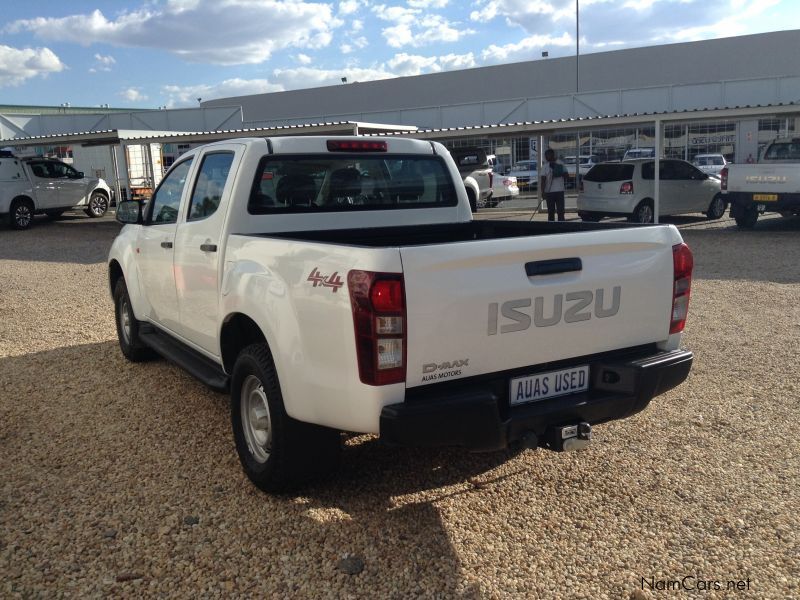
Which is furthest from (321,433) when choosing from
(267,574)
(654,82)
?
(654,82)

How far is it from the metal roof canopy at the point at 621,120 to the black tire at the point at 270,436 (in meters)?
14.7

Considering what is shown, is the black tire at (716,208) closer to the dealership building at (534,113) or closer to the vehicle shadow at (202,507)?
the dealership building at (534,113)

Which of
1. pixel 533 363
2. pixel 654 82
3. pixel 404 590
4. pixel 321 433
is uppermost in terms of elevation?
pixel 654 82

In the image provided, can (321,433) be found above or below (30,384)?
above

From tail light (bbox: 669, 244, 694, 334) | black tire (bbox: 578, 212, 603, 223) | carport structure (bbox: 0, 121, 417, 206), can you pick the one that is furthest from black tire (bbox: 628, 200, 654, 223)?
tail light (bbox: 669, 244, 694, 334)

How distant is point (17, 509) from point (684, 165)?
17.4 metres

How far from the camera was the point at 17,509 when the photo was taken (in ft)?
12.5

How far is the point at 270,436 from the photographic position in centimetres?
374

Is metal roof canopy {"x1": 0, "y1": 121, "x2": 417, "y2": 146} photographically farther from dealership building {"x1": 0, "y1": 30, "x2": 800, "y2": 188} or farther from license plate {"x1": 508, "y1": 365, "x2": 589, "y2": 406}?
license plate {"x1": 508, "y1": 365, "x2": 589, "y2": 406}

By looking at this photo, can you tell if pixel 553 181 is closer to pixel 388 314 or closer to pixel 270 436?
pixel 270 436

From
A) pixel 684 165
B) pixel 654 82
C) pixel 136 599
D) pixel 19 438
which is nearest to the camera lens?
pixel 136 599

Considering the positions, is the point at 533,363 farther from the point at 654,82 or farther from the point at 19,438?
the point at 654,82

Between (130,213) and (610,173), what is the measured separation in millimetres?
13425

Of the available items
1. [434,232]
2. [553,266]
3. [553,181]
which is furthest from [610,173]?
[553,266]
